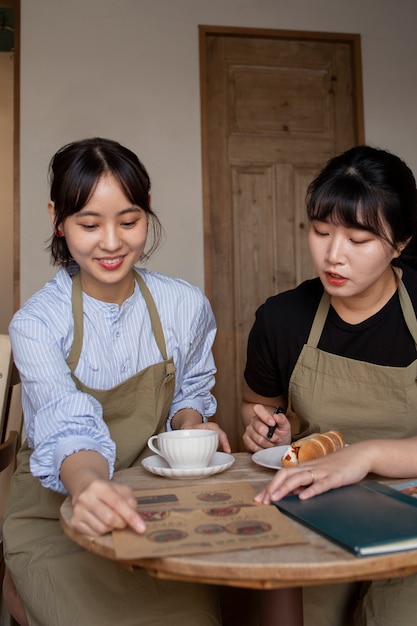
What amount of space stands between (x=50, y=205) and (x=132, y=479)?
2.38ft

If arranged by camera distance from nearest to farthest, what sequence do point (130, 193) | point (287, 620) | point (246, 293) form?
1. point (287, 620)
2. point (130, 193)
3. point (246, 293)

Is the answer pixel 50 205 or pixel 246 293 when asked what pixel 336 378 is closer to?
pixel 50 205

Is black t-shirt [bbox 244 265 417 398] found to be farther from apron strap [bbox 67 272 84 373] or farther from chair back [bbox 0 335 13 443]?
chair back [bbox 0 335 13 443]

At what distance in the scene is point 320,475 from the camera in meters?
1.13

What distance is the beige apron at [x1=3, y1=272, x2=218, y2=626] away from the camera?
1288mm

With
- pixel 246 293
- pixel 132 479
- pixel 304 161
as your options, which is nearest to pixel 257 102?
pixel 304 161

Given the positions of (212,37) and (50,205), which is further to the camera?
(212,37)

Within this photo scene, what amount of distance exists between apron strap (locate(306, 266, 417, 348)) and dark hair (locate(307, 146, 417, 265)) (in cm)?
14

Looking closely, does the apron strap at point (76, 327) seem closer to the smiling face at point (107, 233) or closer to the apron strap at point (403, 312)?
the smiling face at point (107, 233)

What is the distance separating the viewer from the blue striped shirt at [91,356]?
1.29 metres

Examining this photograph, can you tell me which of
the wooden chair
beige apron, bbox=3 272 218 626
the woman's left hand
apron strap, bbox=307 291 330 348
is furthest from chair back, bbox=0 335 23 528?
apron strap, bbox=307 291 330 348

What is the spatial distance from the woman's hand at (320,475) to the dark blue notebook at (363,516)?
0.04 ft

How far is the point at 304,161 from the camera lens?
3891 mm

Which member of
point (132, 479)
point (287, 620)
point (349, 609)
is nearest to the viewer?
point (287, 620)
